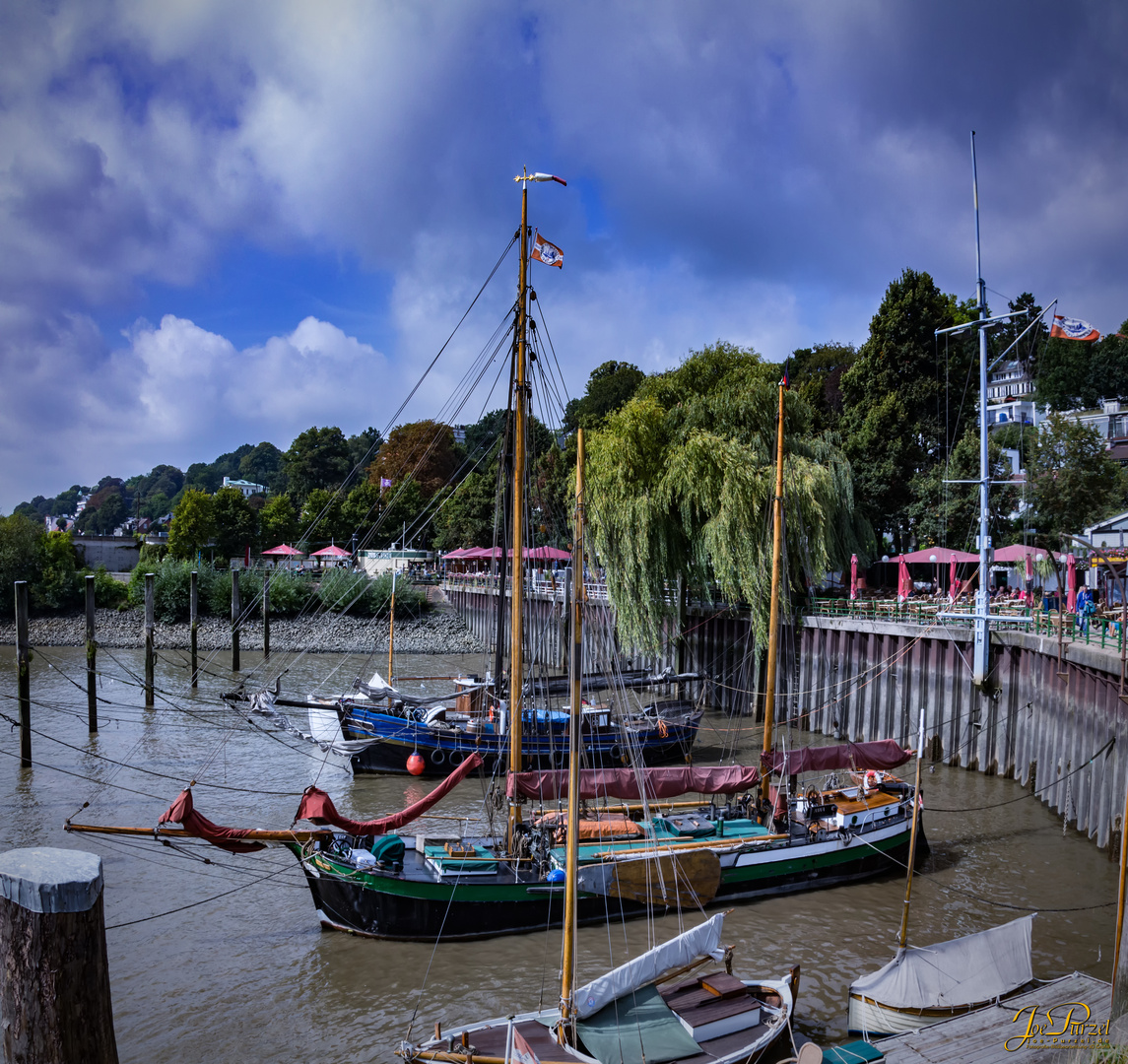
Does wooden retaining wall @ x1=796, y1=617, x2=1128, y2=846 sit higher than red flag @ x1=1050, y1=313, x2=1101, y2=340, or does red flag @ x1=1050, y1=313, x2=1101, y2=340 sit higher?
red flag @ x1=1050, y1=313, x2=1101, y2=340

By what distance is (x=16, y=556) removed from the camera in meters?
60.1

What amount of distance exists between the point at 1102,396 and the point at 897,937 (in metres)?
67.2

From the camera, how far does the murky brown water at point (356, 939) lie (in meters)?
12.7

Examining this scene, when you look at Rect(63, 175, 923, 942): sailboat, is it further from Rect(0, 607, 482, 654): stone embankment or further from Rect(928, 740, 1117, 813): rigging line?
Rect(0, 607, 482, 654): stone embankment

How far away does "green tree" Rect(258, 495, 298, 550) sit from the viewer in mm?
84000

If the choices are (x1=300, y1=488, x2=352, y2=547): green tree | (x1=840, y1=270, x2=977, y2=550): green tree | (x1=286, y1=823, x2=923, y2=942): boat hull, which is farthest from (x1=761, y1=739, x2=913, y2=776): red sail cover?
(x1=300, y1=488, x2=352, y2=547): green tree

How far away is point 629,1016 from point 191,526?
7260 cm

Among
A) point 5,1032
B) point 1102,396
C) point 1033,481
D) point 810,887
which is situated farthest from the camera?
point 1102,396

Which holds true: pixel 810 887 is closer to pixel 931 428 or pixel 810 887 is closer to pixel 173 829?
pixel 173 829

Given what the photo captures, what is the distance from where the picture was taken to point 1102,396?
2687 inches

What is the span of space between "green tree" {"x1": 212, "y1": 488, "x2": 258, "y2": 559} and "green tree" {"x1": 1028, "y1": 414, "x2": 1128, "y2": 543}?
64293mm

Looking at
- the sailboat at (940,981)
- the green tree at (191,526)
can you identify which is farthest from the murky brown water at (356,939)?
the green tree at (191,526)

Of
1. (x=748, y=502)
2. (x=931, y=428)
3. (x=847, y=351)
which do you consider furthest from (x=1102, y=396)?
(x=748, y=502)

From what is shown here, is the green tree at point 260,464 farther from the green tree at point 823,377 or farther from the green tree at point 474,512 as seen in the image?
the green tree at point 823,377
